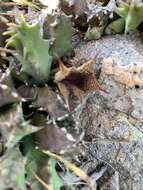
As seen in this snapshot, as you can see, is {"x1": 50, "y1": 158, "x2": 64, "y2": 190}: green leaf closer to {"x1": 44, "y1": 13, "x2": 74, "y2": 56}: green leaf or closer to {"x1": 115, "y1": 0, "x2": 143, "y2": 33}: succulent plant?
{"x1": 44, "y1": 13, "x2": 74, "y2": 56}: green leaf

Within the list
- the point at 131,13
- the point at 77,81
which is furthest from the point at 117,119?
the point at 131,13

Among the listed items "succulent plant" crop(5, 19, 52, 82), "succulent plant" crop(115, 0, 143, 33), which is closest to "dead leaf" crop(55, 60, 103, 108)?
"succulent plant" crop(5, 19, 52, 82)

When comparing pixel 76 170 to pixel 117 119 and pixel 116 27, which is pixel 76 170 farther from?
pixel 116 27

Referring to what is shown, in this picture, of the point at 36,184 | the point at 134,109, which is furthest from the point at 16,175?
the point at 134,109

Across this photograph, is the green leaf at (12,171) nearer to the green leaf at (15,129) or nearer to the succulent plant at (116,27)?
the green leaf at (15,129)

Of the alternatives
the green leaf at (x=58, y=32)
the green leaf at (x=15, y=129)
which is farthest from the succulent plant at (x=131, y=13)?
the green leaf at (x=15, y=129)

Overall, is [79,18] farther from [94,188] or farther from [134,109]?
[94,188]
